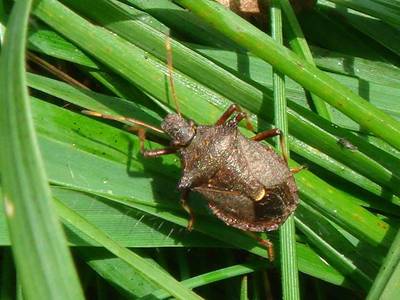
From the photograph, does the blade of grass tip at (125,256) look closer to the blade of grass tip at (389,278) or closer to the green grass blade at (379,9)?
the blade of grass tip at (389,278)

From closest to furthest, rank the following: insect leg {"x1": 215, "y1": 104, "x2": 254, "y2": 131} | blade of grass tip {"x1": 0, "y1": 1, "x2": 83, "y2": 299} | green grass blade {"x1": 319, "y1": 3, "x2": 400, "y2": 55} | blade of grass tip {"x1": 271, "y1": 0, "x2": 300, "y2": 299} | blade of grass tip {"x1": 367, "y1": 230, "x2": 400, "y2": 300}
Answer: blade of grass tip {"x1": 0, "y1": 1, "x2": 83, "y2": 299}, blade of grass tip {"x1": 367, "y1": 230, "x2": 400, "y2": 300}, blade of grass tip {"x1": 271, "y1": 0, "x2": 300, "y2": 299}, insect leg {"x1": 215, "y1": 104, "x2": 254, "y2": 131}, green grass blade {"x1": 319, "y1": 3, "x2": 400, "y2": 55}

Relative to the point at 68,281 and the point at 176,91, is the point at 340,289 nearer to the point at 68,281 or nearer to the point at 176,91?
the point at 176,91

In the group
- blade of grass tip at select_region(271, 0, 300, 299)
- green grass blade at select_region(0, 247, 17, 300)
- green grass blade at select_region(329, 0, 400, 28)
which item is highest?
green grass blade at select_region(329, 0, 400, 28)

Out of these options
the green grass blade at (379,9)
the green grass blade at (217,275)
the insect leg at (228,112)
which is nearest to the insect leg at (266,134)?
the insect leg at (228,112)

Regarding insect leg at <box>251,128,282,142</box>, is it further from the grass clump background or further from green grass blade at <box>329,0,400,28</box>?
green grass blade at <box>329,0,400,28</box>

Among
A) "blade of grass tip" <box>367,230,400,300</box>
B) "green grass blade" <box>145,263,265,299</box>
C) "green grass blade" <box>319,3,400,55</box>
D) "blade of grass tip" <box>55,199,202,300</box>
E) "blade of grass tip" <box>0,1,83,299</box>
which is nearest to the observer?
"blade of grass tip" <box>0,1,83,299</box>

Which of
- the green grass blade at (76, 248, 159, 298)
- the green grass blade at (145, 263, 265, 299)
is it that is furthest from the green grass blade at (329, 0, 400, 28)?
the green grass blade at (76, 248, 159, 298)
